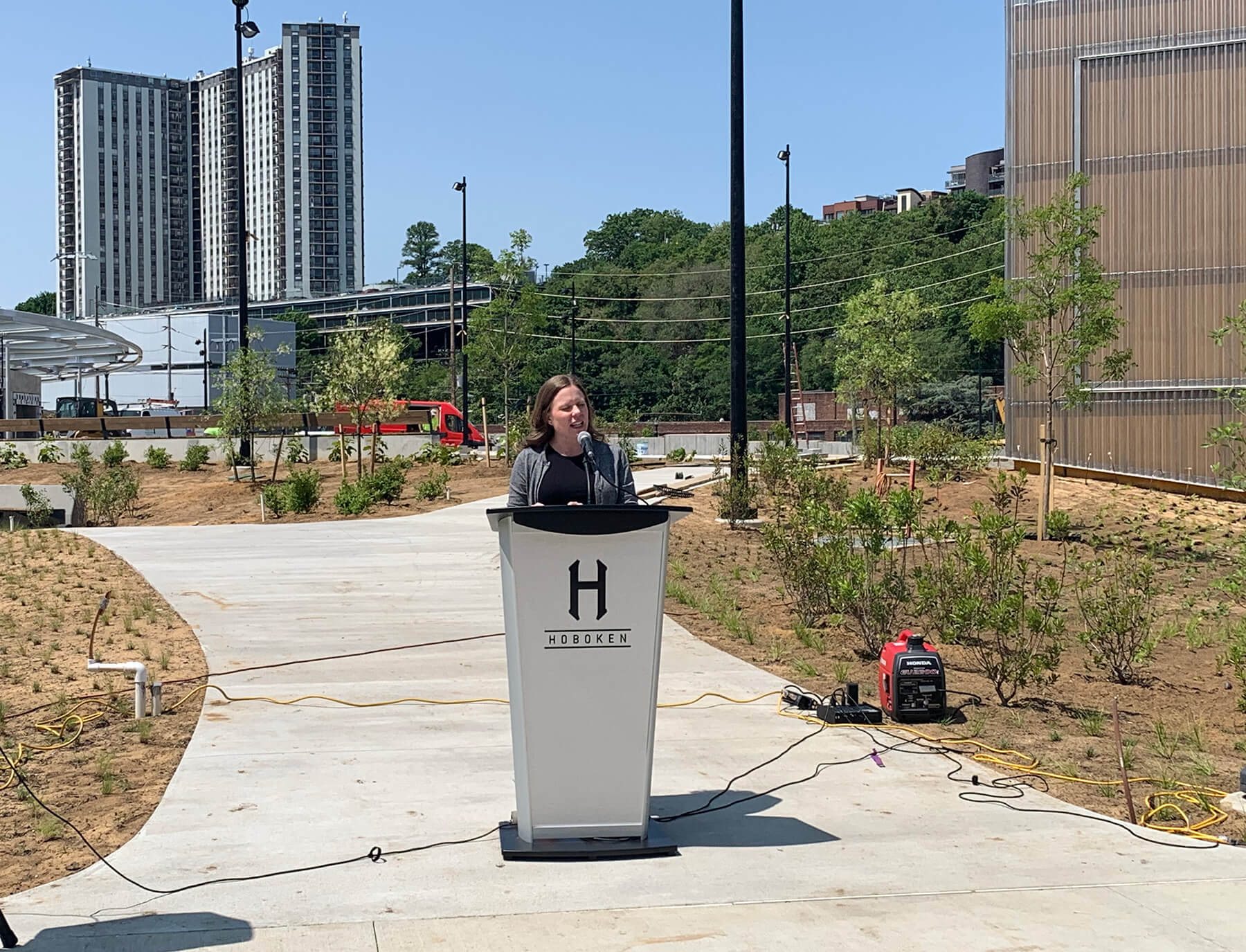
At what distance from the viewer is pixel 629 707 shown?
5.01 meters

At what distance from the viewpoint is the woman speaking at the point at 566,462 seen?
17.9 ft

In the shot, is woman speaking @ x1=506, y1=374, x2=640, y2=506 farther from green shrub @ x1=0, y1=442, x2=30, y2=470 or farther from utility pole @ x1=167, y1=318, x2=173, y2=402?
utility pole @ x1=167, y1=318, x2=173, y2=402

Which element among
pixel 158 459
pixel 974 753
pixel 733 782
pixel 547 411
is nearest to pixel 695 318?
pixel 158 459

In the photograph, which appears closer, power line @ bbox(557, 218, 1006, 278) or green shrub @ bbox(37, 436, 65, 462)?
green shrub @ bbox(37, 436, 65, 462)

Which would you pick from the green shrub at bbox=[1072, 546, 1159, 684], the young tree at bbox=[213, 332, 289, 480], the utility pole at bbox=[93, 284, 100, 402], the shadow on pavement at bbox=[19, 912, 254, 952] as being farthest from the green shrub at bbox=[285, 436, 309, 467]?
the utility pole at bbox=[93, 284, 100, 402]

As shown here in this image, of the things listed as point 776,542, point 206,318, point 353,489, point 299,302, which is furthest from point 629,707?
point 299,302

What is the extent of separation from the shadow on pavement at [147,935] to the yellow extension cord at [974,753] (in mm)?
1475

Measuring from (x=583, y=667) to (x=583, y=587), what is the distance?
327 mm

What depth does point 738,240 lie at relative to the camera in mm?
19969

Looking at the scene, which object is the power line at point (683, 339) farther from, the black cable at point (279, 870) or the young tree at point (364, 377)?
the black cable at point (279, 870)

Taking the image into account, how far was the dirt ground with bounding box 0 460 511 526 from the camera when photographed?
79.0 feet

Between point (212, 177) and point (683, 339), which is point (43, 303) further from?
point (683, 339)

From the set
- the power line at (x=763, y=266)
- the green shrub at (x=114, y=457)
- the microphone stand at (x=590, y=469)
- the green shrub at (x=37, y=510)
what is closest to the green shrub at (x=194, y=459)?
the green shrub at (x=114, y=457)

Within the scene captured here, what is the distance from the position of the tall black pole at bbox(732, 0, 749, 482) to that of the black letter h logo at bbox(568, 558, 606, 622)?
14.7 metres
